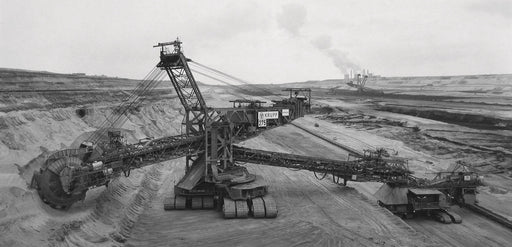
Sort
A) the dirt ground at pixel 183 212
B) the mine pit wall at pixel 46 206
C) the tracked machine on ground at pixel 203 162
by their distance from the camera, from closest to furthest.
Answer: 1. the mine pit wall at pixel 46 206
2. the dirt ground at pixel 183 212
3. the tracked machine on ground at pixel 203 162

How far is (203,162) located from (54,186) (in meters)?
10.4

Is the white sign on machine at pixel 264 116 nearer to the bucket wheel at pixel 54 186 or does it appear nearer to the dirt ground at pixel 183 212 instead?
the dirt ground at pixel 183 212

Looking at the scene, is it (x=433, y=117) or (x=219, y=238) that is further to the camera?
(x=433, y=117)

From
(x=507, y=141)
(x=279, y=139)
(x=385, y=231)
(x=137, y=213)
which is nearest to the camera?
(x=385, y=231)

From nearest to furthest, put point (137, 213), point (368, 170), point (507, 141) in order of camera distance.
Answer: point (137, 213) → point (368, 170) → point (507, 141)

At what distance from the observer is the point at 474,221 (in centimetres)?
2781

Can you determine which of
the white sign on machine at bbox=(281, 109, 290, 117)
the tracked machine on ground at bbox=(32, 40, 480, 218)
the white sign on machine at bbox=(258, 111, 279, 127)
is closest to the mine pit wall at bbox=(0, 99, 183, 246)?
the tracked machine on ground at bbox=(32, 40, 480, 218)

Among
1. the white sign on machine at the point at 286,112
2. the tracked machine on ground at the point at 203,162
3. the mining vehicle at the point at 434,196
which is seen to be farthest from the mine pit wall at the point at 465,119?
the white sign on machine at the point at 286,112

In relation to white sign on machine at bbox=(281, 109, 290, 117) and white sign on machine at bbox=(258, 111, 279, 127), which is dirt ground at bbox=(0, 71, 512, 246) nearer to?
white sign on machine at bbox=(258, 111, 279, 127)

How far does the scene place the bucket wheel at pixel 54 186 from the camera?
21.8m

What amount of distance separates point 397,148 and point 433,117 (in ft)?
98.5

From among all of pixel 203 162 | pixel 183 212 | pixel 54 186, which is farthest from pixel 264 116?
pixel 54 186

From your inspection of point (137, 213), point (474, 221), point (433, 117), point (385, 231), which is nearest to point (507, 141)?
point (433, 117)

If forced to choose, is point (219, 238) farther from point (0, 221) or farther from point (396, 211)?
point (396, 211)
